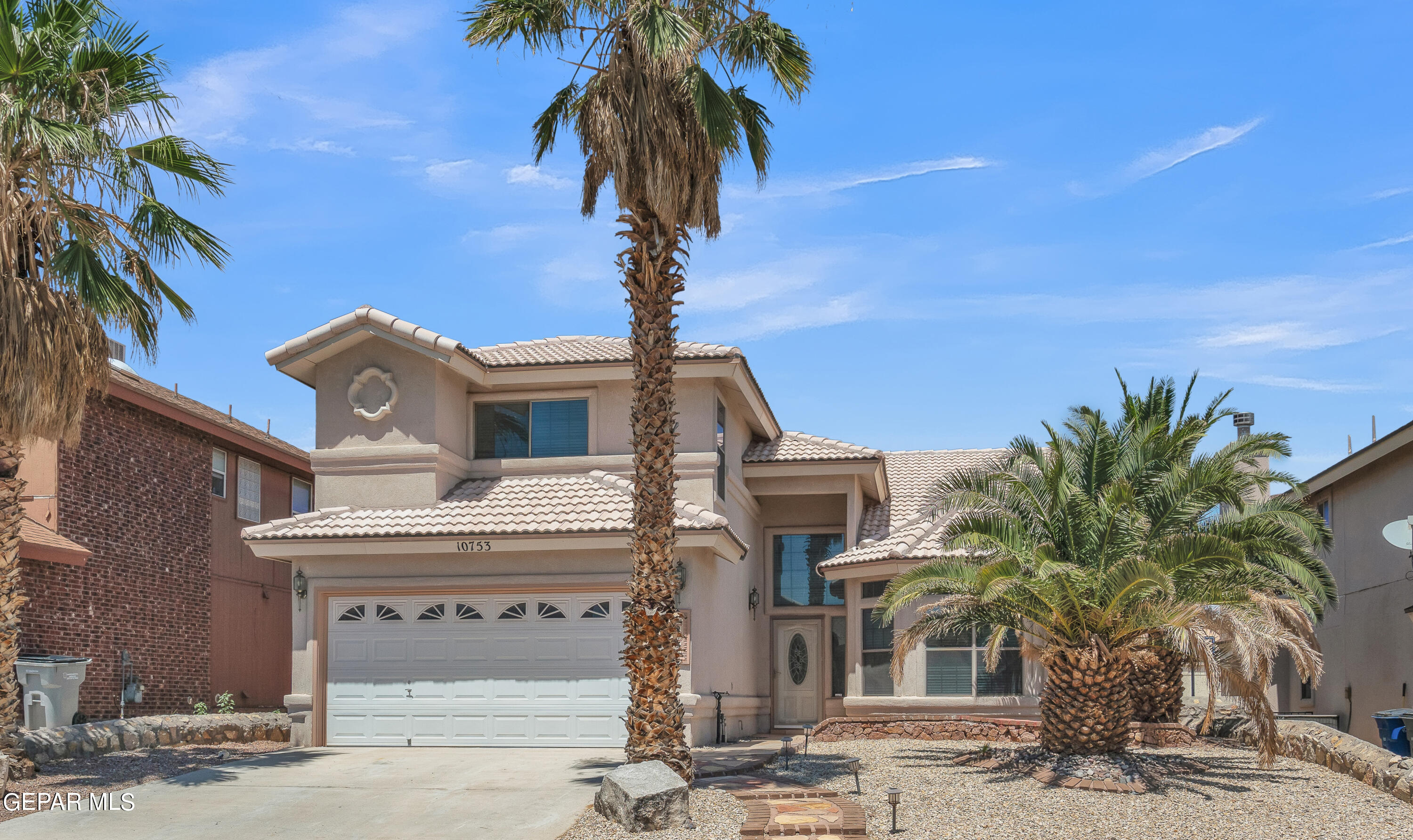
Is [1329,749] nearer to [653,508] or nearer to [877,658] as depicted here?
[877,658]

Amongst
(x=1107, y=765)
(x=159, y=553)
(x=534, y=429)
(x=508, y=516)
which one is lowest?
(x=1107, y=765)

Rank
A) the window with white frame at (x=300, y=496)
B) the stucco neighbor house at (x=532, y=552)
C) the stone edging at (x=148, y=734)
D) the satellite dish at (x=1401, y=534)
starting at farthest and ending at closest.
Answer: the window with white frame at (x=300, y=496)
the stucco neighbor house at (x=532, y=552)
the satellite dish at (x=1401, y=534)
the stone edging at (x=148, y=734)

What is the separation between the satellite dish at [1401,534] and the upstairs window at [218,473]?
20.3 metres

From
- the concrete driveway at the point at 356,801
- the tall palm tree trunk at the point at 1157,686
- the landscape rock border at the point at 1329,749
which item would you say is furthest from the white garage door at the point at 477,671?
the landscape rock border at the point at 1329,749

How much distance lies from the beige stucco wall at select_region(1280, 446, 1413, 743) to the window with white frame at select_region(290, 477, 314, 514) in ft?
68.3

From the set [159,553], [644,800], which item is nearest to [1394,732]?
[644,800]

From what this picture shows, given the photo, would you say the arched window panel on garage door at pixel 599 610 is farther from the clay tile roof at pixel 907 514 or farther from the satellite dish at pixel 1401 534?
the satellite dish at pixel 1401 534

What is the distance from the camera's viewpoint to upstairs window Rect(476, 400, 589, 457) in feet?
65.2

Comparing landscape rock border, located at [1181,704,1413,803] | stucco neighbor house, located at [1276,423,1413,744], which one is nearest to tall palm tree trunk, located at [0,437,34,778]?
landscape rock border, located at [1181,704,1413,803]

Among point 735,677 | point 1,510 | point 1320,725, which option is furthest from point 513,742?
point 1320,725

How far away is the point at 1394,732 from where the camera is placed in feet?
52.4

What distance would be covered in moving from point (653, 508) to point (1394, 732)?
1079 cm

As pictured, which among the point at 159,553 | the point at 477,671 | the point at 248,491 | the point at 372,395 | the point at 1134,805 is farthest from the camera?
the point at 248,491

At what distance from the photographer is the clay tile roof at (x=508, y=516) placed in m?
17.2
